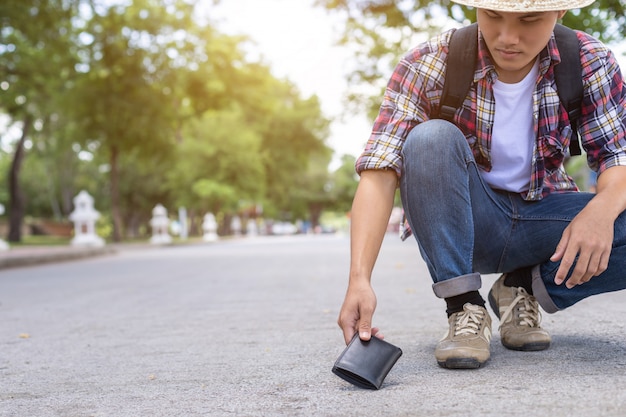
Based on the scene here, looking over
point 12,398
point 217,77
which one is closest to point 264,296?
point 12,398

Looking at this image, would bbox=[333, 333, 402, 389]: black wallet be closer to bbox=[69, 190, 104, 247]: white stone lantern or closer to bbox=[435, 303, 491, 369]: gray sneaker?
bbox=[435, 303, 491, 369]: gray sneaker

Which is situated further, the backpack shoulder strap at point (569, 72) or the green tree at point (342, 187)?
the green tree at point (342, 187)

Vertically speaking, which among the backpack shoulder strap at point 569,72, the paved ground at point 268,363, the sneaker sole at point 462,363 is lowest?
the paved ground at point 268,363

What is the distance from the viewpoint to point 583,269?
2.39 metres

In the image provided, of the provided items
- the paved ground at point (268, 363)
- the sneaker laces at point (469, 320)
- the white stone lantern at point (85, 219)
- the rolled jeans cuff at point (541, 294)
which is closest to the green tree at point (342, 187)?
the white stone lantern at point (85, 219)

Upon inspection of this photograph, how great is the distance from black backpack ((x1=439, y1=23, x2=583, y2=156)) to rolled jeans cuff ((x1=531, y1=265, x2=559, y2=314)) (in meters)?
0.57

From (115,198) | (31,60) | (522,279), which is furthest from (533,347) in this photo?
(115,198)

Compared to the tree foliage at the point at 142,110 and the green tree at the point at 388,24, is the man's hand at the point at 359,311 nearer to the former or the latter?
the green tree at the point at 388,24

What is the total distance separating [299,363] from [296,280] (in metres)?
4.94

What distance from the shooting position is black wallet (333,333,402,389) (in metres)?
2.27

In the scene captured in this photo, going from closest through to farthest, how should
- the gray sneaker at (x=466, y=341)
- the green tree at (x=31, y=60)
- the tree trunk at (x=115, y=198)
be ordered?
the gray sneaker at (x=466, y=341), the green tree at (x=31, y=60), the tree trunk at (x=115, y=198)

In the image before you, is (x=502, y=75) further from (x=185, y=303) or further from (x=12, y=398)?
(x=185, y=303)

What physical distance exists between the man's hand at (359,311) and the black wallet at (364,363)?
2cm

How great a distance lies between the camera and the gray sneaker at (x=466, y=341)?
8.19ft
